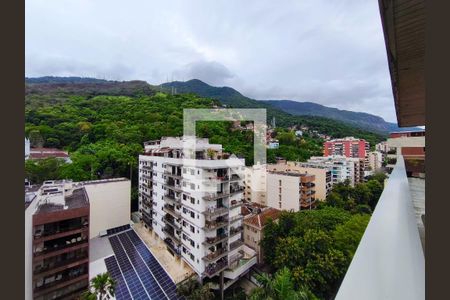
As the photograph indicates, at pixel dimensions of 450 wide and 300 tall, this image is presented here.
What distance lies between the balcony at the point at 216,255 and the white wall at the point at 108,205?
22.6 ft

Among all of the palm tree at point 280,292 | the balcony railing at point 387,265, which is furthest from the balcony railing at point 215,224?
the balcony railing at point 387,265

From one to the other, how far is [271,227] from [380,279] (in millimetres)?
9832

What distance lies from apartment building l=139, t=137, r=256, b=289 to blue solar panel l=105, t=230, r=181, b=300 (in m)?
1.00

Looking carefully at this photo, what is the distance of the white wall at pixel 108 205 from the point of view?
38.4 feet

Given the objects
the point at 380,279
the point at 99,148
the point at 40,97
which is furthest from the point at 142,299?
the point at 40,97

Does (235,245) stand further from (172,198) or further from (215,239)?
(172,198)

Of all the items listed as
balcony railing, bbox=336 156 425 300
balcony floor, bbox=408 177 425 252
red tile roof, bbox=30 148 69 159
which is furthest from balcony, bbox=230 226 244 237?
red tile roof, bbox=30 148 69 159

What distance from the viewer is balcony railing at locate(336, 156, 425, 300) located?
1.28ft

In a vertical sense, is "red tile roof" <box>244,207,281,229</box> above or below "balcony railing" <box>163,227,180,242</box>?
above

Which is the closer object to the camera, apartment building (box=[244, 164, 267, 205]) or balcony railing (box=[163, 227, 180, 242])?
balcony railing (box=[163, 227, 180, 242])

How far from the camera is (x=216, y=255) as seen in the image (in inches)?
328

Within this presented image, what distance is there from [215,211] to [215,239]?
1.06 m

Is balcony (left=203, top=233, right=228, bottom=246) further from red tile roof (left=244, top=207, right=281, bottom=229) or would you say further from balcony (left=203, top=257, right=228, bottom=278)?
red tile roof (left=244, top=207, right=281, bottom=229)

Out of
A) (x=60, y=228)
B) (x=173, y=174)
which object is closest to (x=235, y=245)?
(x=173, y=174)
